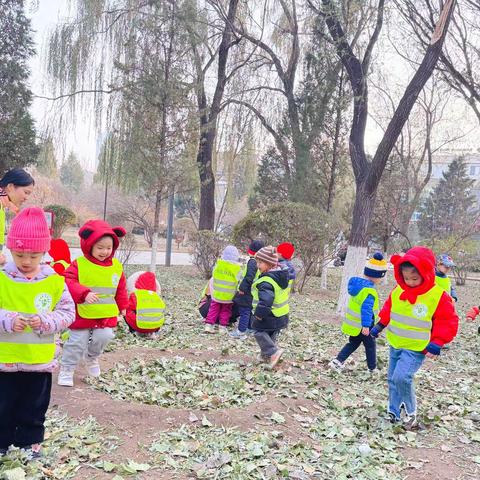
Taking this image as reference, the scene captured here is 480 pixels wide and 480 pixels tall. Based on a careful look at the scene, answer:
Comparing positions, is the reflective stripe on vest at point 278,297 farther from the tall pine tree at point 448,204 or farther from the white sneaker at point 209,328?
the tall pine tree at point 448,204

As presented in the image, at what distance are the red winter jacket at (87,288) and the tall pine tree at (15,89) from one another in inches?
448

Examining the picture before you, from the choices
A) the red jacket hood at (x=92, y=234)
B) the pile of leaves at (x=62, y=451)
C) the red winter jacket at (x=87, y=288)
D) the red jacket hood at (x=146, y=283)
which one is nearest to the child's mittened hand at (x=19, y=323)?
the pile of leaves at (x=62, y=451)

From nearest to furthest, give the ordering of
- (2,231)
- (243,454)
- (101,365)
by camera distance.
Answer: (243,454), (2,231), (101,365)

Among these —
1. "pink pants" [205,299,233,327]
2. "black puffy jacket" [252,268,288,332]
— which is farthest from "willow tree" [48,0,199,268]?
"black puffy jacket" [252,268,288,332]

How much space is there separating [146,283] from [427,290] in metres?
3.60

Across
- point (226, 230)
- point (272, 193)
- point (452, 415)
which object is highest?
point (272, 193)

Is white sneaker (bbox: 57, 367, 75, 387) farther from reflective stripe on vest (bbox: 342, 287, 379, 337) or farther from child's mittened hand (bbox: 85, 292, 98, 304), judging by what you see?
reflective stripe on vest (bbox: 342, 287, 379, 337)

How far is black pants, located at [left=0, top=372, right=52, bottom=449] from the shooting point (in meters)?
2.84

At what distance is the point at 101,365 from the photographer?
502cm

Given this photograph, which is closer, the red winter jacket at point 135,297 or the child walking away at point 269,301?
the child walking away at point 269,301

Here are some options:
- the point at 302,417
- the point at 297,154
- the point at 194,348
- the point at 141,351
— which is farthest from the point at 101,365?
the point at 297,154

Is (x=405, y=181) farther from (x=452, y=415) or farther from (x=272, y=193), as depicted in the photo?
(x=452, y=415)

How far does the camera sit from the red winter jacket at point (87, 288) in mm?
4113

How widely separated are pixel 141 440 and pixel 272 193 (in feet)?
55.0
